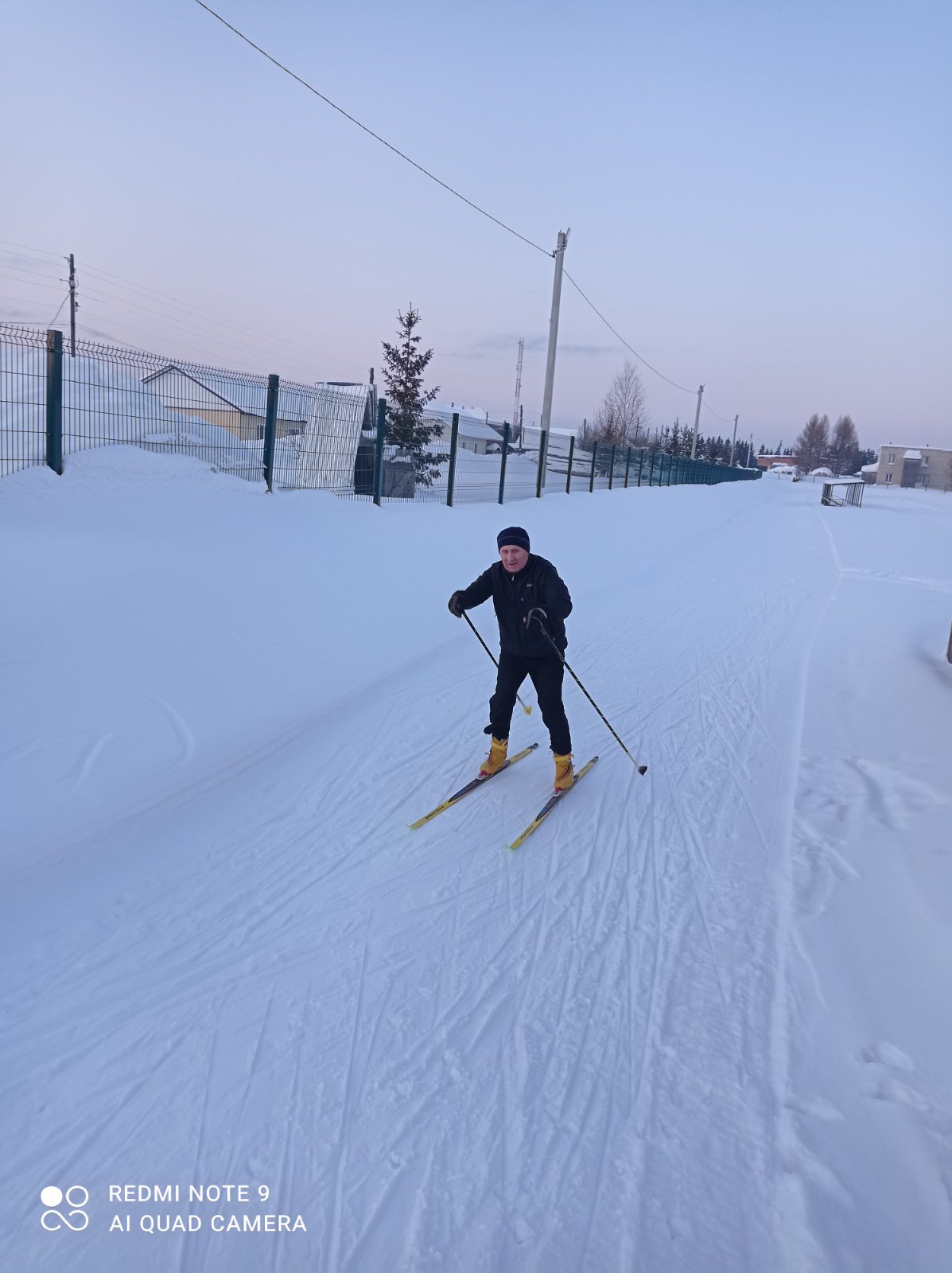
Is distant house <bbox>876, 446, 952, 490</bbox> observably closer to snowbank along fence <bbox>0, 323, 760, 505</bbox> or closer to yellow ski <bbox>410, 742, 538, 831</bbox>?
snowbank along fence <bbox>0, 323, 760, 505</bbox>

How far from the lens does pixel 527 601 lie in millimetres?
4828

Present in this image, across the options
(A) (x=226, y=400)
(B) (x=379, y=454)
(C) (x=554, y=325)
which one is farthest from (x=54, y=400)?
(C) (x=554, y=325)

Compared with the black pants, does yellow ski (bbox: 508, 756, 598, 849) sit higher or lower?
lower

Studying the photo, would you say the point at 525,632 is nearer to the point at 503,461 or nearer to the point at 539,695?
the point at 539,695

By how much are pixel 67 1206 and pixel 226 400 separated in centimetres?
856

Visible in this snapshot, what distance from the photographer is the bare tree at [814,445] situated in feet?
455

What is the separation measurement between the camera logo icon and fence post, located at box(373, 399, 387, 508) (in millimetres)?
10423

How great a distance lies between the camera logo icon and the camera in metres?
2.16

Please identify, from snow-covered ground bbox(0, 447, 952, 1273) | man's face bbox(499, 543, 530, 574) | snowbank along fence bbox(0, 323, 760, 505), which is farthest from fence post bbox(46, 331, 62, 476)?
man's face bbox(499, 543, 530, 574)

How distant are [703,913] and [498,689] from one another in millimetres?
1950

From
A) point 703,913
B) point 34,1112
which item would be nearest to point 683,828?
point 703,913

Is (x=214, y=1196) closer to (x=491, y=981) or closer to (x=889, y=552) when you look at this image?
(x=491, y=981)

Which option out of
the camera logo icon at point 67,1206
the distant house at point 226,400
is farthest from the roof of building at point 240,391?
the camera logo icon at point 67,1206

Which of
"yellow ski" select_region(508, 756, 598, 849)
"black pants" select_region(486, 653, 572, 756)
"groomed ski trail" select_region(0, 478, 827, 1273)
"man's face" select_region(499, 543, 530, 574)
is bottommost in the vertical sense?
"groomed ski trail" select_region(0, 478, 827, 1273)
